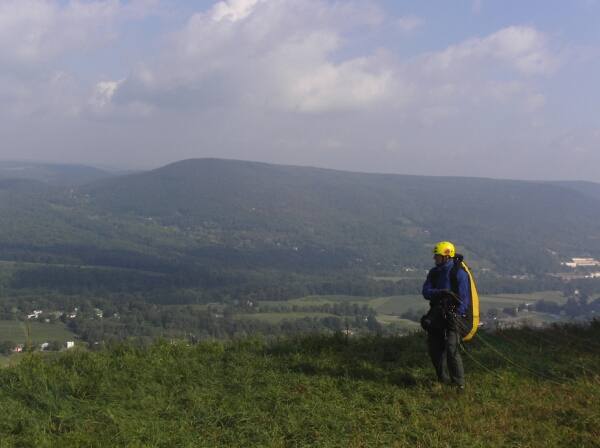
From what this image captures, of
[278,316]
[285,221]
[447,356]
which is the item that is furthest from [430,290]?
[285,221]

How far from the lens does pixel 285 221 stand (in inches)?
2699

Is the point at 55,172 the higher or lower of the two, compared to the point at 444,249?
higher

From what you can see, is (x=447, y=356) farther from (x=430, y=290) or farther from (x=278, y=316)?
(x=278, y=316)

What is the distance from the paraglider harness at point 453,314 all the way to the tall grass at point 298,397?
70cm

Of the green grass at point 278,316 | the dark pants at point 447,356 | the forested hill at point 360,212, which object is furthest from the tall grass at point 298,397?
the forested hill at point 360,212

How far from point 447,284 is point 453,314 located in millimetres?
368

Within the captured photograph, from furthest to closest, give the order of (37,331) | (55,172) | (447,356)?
1. (55,172)
2. (37,331)
3. (447,356)

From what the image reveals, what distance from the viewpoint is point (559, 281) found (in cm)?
3819

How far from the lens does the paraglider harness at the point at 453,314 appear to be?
19.5ft

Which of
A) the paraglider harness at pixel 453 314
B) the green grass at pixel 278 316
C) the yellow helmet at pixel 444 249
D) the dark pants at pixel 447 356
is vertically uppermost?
the yellow helmet at pixel 444 249

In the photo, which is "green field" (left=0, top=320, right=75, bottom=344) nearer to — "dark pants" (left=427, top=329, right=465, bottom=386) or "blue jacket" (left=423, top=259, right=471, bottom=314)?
"dark pants" (left=427, top=329, right=465, bottom=386)

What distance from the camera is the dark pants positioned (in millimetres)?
5965

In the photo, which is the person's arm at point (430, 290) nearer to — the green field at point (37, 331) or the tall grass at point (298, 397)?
the tall grass at point (298, 397)

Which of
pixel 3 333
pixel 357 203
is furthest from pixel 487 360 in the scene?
pixel 357 203
